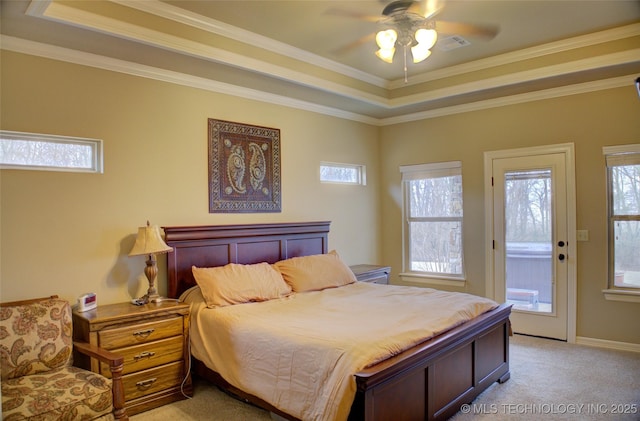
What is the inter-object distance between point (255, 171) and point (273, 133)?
1.63 ft

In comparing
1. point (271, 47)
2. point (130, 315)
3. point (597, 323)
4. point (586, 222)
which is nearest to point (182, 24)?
point (271, 47)

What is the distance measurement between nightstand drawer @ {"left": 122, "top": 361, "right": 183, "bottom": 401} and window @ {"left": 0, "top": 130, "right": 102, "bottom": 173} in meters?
1.59

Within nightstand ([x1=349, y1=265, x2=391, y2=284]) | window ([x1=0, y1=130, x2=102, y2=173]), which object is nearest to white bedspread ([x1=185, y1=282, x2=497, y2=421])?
nightstand ([x1=349, y1=265, x2=391, y2=284])

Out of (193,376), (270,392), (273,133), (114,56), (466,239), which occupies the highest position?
(114,56)

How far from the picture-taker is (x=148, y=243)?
331 cm

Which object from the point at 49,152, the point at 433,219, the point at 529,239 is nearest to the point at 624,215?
the point at 529,239

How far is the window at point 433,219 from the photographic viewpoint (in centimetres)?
532

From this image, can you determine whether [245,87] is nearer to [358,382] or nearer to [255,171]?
[255,171]

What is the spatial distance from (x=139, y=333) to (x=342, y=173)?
326cm

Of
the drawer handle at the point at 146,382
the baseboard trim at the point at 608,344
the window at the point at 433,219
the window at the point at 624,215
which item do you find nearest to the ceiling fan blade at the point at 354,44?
the window at the point at 433,219

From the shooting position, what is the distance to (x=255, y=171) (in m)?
4.41

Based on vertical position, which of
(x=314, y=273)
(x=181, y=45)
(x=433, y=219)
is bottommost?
(x=314, y=273)

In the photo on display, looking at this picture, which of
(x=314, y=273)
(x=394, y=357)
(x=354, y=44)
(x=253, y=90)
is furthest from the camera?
(x=253, y=90)

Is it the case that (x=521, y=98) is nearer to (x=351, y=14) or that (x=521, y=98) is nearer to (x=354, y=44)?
(x=354, y=44)
